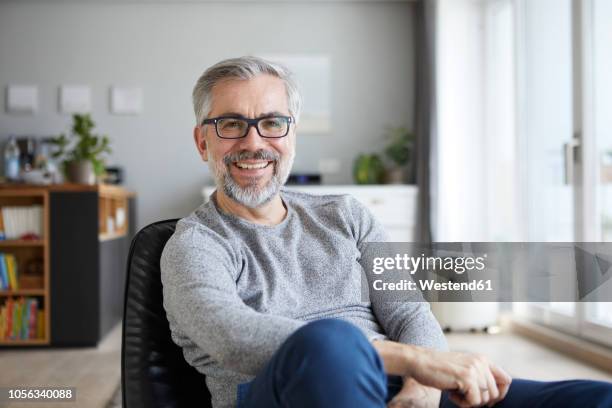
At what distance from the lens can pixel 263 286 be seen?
1.31 meters

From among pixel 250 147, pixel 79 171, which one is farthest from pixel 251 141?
pixel 79 171

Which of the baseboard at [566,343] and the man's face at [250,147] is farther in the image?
the baseboard at [566,343]

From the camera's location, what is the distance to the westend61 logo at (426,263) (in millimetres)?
1373

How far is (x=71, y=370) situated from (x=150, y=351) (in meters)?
2.14

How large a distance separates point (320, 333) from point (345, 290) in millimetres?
480

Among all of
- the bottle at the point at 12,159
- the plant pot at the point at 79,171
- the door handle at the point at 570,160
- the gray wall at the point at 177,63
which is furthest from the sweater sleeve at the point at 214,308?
the gray wall at the point at 177,63

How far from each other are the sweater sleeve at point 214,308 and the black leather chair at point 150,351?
0.24 feet

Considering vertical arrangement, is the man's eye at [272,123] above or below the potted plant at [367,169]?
below

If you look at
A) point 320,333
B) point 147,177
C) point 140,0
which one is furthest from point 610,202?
point 140,0

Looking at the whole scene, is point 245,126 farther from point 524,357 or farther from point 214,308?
point 524,357

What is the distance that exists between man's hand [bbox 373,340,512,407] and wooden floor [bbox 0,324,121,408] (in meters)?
1.84

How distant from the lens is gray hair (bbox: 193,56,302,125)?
1415 millimetres

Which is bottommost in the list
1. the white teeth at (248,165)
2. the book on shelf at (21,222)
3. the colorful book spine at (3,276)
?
the colorful book spine at (3,276)

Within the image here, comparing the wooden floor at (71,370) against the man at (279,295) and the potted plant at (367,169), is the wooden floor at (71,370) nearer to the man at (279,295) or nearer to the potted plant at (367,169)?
the man at (279,295)
